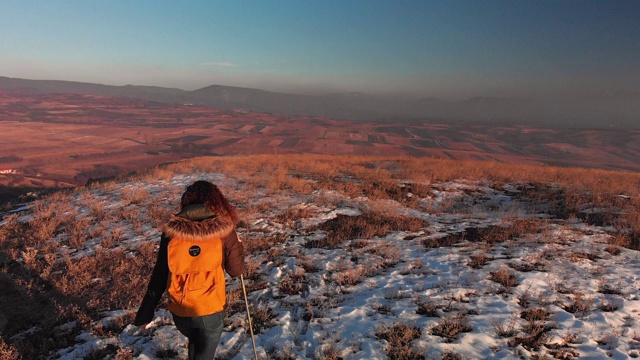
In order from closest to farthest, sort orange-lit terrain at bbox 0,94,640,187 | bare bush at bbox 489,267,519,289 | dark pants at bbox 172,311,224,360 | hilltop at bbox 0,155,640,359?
dark pants at bbox 172,311,224,360
hilltop at bbox 0,155,640,359
bare bush at bbox 489,267,519,289
orange-lit terrain at bbox 0,94,640,187

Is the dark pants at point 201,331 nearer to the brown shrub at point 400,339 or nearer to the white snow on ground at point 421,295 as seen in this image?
the white snow on ground at point 421,295

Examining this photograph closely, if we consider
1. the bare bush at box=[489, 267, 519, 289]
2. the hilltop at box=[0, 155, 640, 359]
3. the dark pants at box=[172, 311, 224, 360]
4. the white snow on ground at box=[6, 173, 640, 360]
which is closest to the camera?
the dark pants at box=[172, 311, 224, 360]

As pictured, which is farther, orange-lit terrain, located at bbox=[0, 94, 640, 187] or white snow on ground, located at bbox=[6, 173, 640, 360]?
orange-lit terrain, located at bbox=[0, 94, 640, 187]

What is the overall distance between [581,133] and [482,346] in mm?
149340

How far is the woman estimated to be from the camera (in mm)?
2795

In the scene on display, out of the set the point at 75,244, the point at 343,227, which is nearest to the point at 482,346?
the point at 343,227

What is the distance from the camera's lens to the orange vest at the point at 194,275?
278 centimetres

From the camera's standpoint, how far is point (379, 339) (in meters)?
4.51

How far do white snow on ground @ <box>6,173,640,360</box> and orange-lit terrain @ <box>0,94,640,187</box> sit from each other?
3258 cm

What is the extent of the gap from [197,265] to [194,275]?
11 centimetres

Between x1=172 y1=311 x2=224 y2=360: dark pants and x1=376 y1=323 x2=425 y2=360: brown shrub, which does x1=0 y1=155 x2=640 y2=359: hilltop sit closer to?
x1=376 y1=323 x2=425 y2=360: brown shrub

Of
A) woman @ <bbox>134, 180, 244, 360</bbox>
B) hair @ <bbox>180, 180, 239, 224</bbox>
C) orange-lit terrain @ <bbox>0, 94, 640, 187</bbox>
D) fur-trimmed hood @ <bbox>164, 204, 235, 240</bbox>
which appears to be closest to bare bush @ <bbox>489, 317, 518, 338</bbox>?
woman @ <bbox>134, 180, 244, 360</bbox>

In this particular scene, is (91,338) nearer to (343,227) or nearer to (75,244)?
(75,244)

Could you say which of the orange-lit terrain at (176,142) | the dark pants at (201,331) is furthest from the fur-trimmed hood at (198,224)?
the orange-lit terrain at (176,142)
